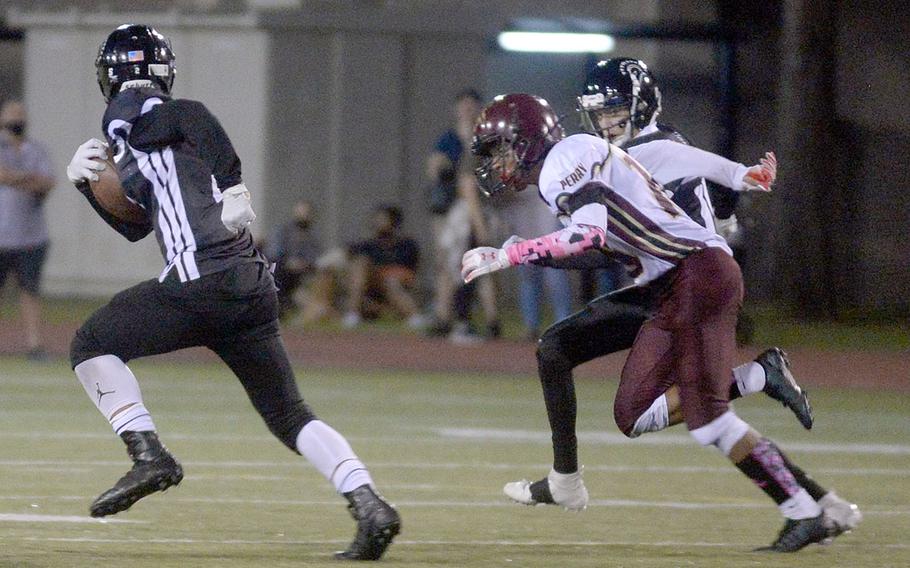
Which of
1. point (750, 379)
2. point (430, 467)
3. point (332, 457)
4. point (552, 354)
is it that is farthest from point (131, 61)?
point (430, 467)

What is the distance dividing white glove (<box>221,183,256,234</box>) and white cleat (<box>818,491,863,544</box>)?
2442mm

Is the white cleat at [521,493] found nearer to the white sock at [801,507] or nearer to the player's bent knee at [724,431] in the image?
the player's bent knee at [724,431]

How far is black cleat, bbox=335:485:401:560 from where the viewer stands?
5918mm

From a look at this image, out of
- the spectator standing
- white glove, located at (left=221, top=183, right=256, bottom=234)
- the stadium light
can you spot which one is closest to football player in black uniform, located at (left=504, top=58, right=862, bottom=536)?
white glove, located at (left=221, top=183, right=256, bottom=234)

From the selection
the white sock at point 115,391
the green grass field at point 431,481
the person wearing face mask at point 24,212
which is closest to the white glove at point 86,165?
the white sock at point 115,391

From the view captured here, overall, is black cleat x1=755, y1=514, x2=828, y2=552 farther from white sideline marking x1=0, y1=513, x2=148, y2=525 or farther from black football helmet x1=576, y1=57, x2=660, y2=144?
white sideline marking x1=0, y1=513, x2=148, y2=525

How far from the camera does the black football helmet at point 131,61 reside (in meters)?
6.07

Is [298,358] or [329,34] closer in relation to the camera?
[298,358]

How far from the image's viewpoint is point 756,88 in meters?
22.6

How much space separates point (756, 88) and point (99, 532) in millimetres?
17306

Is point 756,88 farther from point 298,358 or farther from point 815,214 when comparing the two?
point 298,358

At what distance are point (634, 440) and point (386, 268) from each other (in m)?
7.70

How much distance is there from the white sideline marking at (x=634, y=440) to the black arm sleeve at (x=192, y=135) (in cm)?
431

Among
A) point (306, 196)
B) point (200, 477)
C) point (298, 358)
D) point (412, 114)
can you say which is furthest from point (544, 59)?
point (200, 477)
